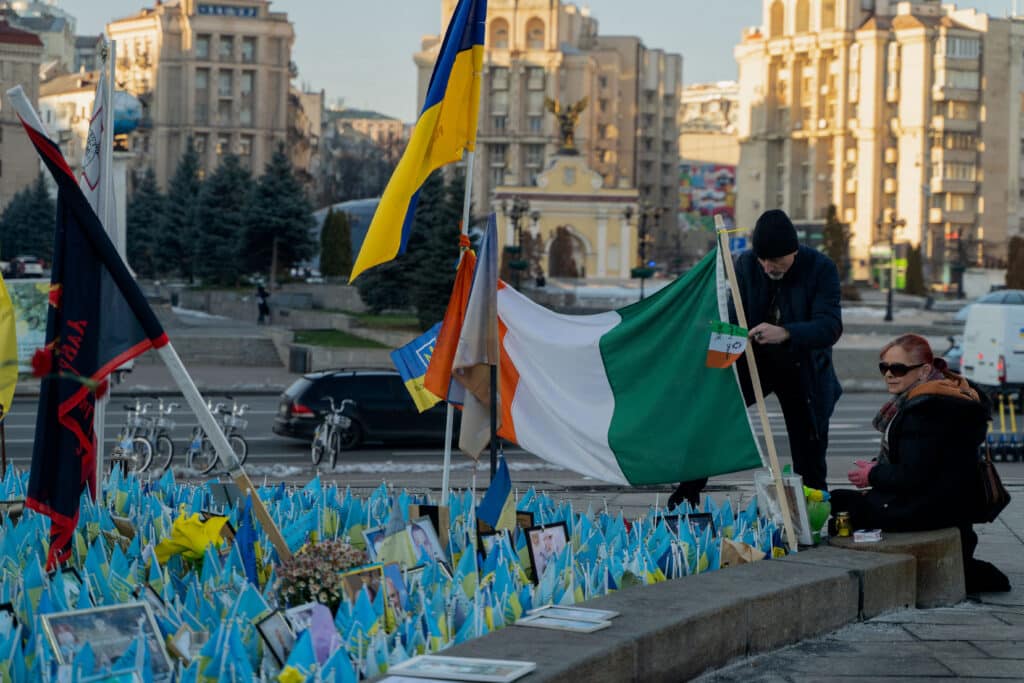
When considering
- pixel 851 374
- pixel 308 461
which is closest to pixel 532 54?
pixel 851 374

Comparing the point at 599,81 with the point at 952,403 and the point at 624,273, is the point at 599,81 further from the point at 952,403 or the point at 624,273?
the point at 952,403

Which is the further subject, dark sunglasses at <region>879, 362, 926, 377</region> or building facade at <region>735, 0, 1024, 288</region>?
building facade at <region>735, 0, 1024, 288</region>

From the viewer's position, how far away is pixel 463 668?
4961mm

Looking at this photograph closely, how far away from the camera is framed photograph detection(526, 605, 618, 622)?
5.66 meters

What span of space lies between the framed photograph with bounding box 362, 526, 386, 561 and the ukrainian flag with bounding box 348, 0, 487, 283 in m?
1.37

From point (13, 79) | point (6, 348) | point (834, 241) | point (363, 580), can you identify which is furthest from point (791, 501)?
point (834, 241)

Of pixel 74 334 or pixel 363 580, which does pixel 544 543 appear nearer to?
pixel 363 580

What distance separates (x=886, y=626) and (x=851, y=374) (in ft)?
102

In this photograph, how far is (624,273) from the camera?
93.6 m

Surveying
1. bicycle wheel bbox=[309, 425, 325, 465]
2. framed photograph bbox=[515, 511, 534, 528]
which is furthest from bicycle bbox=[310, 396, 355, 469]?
framed photograph bbox=[515, 511, 534, 528]

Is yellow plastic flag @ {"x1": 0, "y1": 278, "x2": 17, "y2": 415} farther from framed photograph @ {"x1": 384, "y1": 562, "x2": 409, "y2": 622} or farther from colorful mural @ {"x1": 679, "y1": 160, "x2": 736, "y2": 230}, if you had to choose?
colorful mural @ {"x1": 679, "y1": 160, "x2": 736, "y2": 230}

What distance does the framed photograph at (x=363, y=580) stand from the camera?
18.9 ft

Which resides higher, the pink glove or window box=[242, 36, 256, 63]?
window box=[242, 36, 256, 63]

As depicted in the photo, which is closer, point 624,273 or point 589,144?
point 624,273
